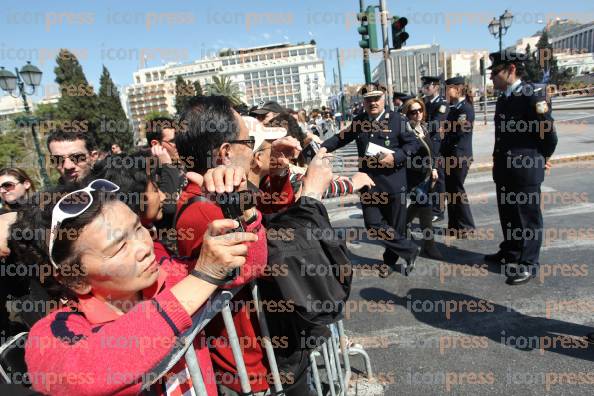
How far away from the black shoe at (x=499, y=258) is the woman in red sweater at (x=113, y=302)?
3.99 meters

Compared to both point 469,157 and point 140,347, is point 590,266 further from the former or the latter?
point 140,347

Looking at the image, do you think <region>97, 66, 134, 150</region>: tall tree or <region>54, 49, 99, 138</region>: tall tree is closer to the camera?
<region>97, 66, 134, 150</region>: tall tree

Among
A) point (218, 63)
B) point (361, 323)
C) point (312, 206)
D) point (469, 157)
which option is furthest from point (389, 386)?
point (218, 63)

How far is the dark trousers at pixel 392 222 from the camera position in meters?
4.36

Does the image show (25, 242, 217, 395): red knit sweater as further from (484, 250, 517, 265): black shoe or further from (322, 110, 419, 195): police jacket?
(484, 250, 517, 265): black shoe

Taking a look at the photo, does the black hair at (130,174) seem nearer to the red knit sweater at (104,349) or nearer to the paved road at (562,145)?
the red knit sweater at (104,349)

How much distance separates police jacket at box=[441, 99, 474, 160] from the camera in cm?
556

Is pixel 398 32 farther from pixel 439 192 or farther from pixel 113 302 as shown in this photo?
pixel 113 302

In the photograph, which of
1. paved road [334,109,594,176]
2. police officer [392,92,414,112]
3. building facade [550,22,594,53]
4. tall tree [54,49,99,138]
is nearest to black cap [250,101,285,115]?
paved road [334,109,594,176]

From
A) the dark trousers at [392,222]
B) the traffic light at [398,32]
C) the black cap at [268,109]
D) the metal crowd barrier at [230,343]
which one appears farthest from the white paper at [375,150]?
the traffic light at [398,32]

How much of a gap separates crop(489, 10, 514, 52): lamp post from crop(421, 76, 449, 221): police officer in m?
14.3

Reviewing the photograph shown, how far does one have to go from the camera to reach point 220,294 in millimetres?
1208

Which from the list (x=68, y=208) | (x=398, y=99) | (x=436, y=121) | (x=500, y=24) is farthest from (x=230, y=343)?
(x=500, y=24)

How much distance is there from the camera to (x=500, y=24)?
60.9ft
